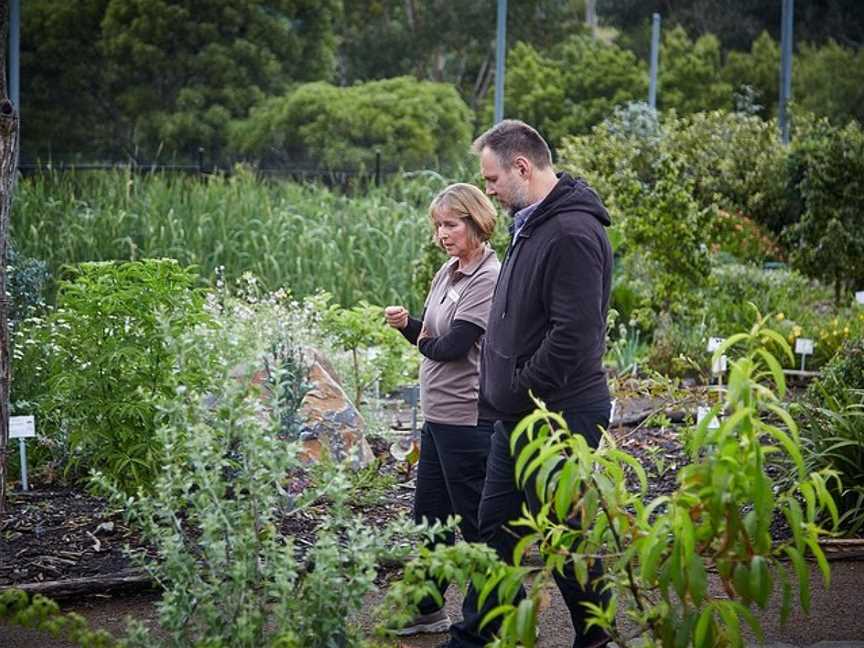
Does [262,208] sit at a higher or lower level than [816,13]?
lower

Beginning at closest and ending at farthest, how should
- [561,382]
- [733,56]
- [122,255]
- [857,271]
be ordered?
1. [561,382]
2. [122,255]
3. [857,271]
4. [733,56]

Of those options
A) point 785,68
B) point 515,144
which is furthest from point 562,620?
point 785,68

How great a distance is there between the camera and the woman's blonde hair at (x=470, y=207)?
183 inches

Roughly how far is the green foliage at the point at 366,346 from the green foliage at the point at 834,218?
508 centimetres

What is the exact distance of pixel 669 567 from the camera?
2838 mm

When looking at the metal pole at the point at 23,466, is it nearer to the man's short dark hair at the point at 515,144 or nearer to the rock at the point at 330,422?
the rock at the point at 330,422

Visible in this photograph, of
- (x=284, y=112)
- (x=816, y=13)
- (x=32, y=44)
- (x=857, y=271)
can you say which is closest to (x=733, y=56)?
(x=816, y=13)

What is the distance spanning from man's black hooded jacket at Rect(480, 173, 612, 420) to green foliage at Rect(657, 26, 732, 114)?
1212 inches

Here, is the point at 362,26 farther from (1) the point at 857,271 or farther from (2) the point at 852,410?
(2) the point at 852,410

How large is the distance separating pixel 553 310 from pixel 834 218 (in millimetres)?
9411

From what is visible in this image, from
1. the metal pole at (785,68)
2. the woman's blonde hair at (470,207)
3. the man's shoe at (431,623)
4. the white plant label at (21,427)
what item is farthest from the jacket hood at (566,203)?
the metal pole at (785,68)

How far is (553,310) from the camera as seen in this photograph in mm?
4051

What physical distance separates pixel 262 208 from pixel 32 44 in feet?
66.1

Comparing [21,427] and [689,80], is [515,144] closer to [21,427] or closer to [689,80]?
[21,427]
